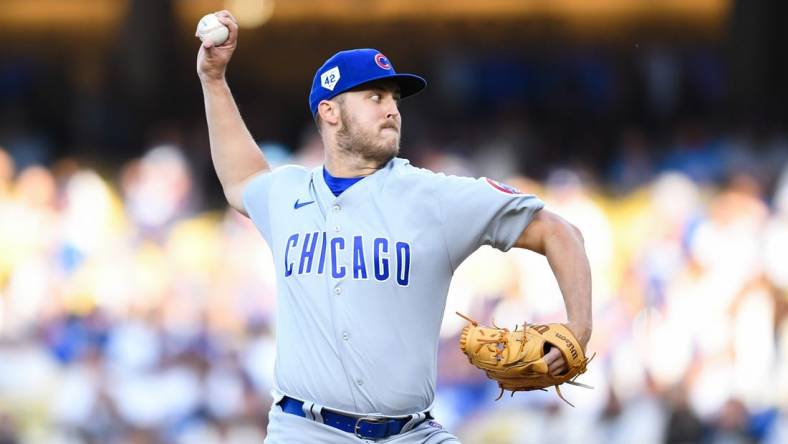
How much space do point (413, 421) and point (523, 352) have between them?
44 cm

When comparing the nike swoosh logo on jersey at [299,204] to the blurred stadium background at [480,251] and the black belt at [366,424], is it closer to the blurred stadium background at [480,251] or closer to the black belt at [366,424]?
the black belt at [366,424]

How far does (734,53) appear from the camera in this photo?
14.4m

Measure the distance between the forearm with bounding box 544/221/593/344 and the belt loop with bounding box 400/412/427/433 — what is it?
1.81 feet

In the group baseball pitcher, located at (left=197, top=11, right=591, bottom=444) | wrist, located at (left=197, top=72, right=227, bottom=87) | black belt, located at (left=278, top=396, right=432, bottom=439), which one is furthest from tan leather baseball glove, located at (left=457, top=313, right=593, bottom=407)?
wrist, located at (left=197, top=72, right=227, bottom=87)

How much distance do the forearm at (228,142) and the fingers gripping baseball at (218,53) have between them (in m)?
0.04

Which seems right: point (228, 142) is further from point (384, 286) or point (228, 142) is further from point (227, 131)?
point (384, 286)

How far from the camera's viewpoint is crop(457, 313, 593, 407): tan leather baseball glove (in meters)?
4.50

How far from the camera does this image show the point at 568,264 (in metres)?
4.59

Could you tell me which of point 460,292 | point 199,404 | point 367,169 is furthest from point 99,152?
point 367,169

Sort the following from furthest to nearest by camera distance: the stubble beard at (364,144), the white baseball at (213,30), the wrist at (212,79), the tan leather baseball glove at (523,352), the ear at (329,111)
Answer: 1. the wrist at (212,79)
2. the white baseball at (213,30)
3. the ear at (329,111)
4. the stubble beard at (364,144)
5. the tan leather baseball glove at (523,352)

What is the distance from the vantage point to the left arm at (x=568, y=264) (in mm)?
4555

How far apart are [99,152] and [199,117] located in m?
0.96

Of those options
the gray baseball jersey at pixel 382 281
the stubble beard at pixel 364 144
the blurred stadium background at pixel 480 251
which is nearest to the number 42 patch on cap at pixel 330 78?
the stubble beard at pixel 364 144

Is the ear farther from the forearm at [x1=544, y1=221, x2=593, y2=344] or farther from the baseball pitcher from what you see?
the forearm at [x1=544, y1=221, x2=593, y2=344]
